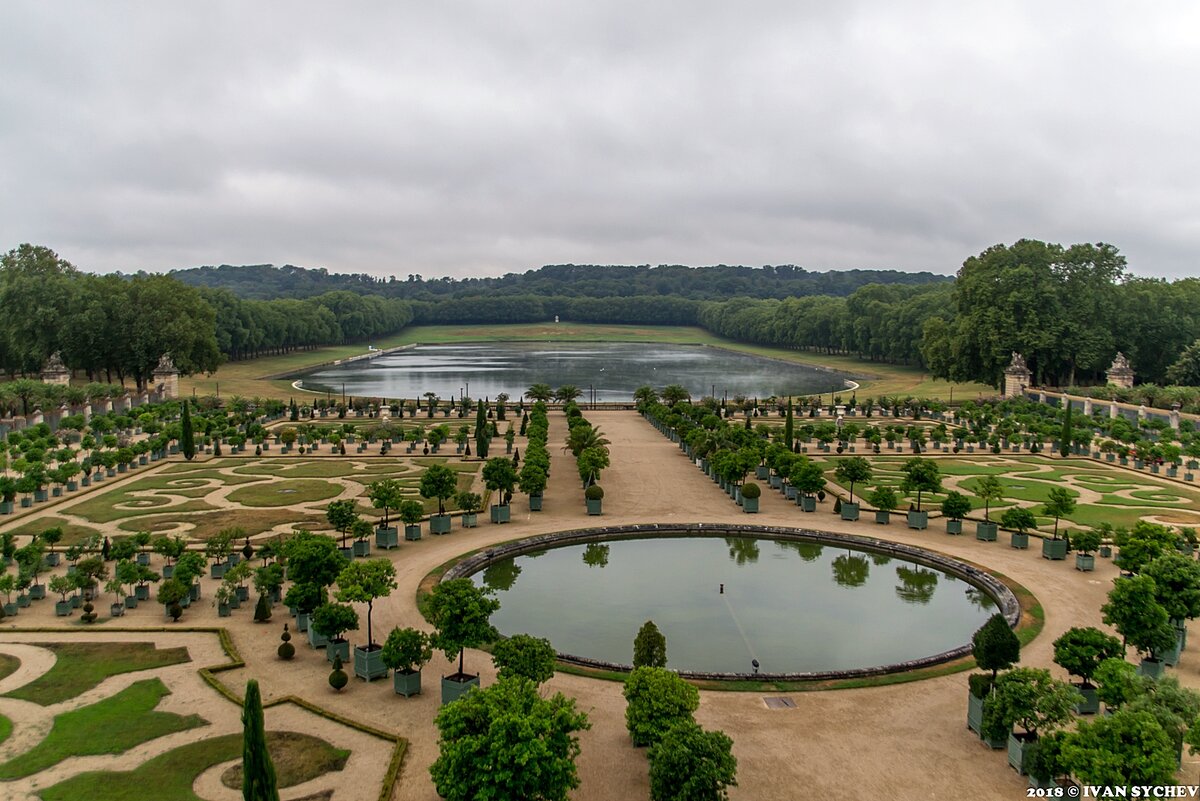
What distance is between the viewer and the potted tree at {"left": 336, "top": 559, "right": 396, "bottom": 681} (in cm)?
2130

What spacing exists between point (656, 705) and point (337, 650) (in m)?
8.99

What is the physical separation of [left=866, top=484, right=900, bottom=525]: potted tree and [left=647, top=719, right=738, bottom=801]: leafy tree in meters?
23.7

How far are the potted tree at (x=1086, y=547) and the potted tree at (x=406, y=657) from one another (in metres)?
22.3

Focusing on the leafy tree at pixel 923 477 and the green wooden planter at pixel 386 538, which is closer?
the green wooden planter at pixel 386 538

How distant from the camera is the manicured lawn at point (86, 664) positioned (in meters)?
20.4

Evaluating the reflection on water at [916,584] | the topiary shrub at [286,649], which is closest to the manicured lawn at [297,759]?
the topiary shrub at [286,649]

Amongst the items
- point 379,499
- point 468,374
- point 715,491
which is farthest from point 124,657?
point 468,374

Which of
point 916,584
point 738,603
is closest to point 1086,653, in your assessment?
point 738,603

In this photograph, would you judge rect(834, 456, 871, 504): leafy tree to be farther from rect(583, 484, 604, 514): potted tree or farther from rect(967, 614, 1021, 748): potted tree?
rect(967, 614, 1021, 748): potted tree

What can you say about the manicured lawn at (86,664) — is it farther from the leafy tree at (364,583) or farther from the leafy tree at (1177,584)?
the leafy tree at (1177,584)

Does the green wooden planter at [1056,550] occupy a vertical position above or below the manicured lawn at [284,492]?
above

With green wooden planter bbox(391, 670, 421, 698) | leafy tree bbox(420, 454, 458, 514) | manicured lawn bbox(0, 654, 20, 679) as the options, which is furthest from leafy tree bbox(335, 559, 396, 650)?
leafy tree bbox(420, 454, 458, 514)

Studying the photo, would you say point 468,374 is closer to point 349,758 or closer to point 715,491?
point 715,491

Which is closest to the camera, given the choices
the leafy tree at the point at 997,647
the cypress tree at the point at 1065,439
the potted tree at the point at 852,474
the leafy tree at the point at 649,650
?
the leafy tree at the point at 997,647
